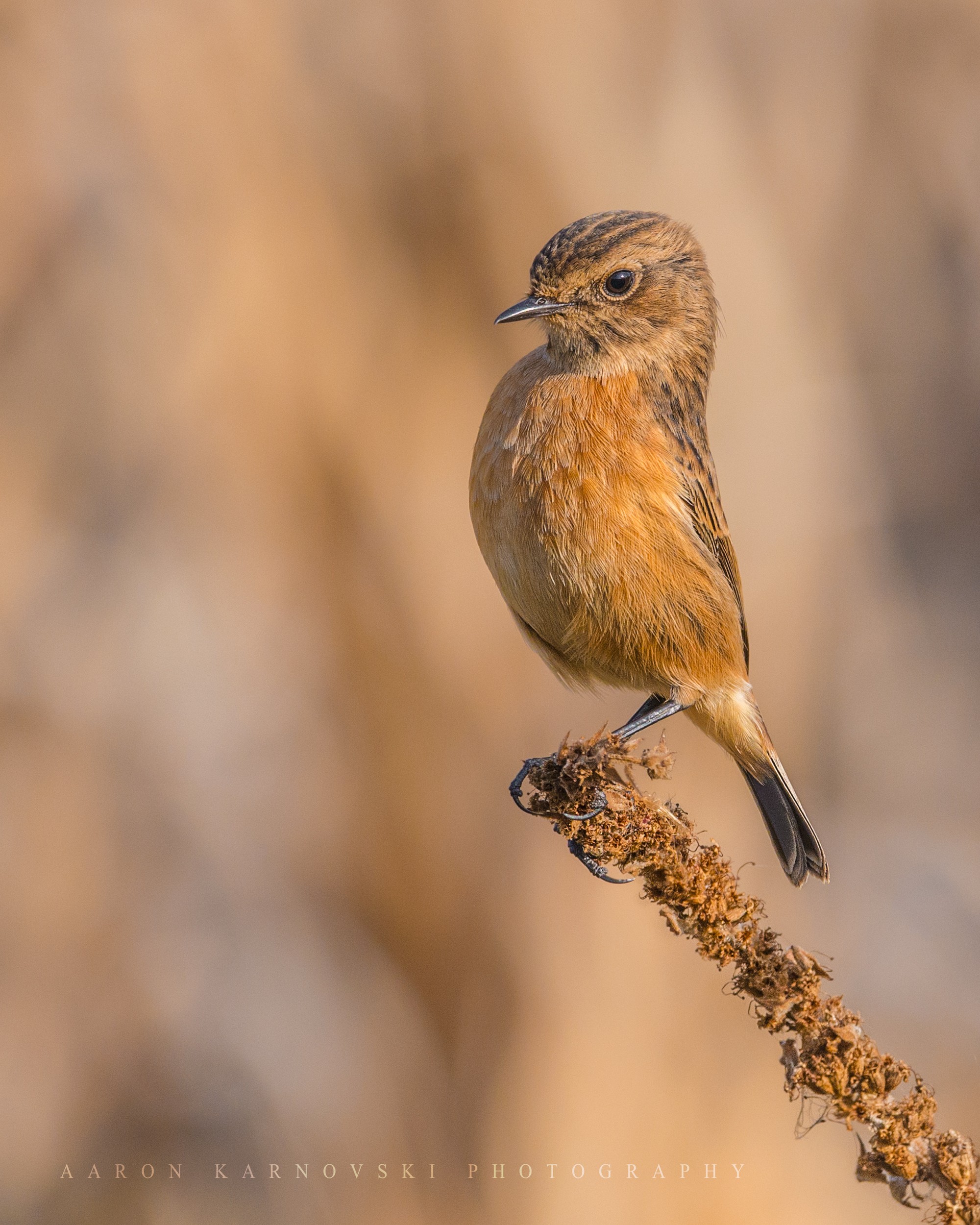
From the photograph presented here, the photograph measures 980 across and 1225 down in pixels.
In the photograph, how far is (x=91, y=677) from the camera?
18.4 ft

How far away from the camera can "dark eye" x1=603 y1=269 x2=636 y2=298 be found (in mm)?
4184

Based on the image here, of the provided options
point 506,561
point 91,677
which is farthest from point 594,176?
point 91,677

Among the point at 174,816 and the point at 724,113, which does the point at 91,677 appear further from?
the point at 724,113

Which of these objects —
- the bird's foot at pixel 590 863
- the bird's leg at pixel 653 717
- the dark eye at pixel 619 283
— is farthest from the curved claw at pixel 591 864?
the dark eye at pixel 619 283

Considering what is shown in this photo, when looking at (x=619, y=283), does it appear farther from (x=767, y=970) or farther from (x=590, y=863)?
(x=767, y=970)

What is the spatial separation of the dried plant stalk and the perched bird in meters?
0.81

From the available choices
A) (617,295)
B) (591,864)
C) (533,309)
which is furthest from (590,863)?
(617,295)

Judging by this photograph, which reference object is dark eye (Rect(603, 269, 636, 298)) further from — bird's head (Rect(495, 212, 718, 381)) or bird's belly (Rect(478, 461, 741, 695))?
bird's belly (Rect(478, 461, 741, 695))

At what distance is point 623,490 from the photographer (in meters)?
3.92

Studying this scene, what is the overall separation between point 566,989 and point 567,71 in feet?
14.3

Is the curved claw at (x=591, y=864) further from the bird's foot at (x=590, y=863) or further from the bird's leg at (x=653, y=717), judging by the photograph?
the bird's leg at (x=653, y=717)

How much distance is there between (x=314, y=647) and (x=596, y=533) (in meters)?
2.23

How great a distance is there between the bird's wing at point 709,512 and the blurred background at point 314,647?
1.37m

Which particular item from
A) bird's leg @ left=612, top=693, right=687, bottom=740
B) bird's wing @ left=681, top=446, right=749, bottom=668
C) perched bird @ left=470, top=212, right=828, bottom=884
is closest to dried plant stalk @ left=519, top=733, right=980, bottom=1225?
perched bird @ left=470, top=212, right=828, bottom=884
